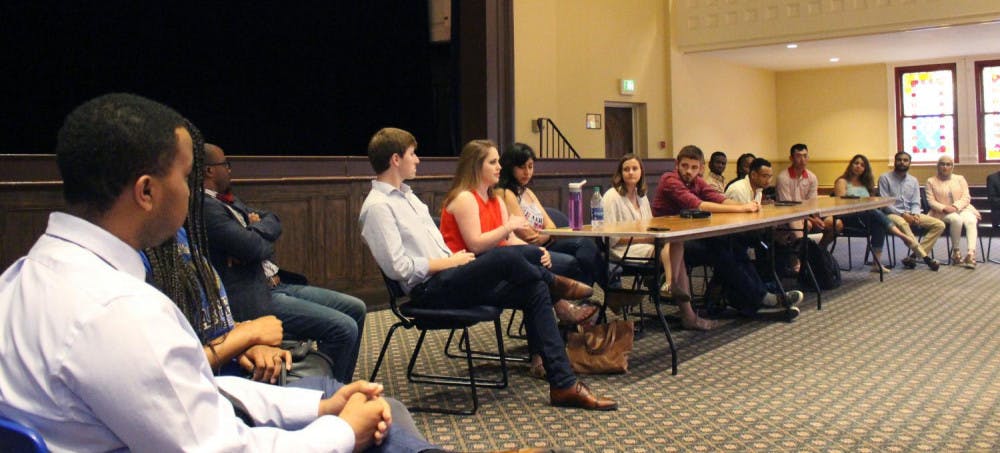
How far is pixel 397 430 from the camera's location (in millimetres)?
1617

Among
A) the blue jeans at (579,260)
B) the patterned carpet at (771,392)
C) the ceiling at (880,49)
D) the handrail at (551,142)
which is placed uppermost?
the ceiling at (880,49)

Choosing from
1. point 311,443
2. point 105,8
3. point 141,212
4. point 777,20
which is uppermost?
point 777,20

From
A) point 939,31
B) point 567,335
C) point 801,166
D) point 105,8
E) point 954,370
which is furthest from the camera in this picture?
point 939,31

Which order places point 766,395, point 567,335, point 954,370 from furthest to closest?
point 567,335 → point 954,370 → point 766,395

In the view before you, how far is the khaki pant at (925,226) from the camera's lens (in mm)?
8555

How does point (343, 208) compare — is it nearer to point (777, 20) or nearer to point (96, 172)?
point (96, 172)

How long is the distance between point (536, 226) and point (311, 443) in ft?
12.1

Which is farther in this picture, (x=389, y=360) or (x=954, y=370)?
(x=389, y=360)

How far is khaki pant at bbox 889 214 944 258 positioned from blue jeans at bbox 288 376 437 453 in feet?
25.8

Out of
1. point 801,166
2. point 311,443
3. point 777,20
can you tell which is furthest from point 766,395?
point 777,20

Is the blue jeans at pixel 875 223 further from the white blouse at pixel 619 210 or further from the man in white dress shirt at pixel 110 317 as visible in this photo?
the man in white dress shirt at pixel 110 317

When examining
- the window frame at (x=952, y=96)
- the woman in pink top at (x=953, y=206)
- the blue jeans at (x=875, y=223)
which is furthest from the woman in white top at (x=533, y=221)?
the window frame at (x=952, y=96)

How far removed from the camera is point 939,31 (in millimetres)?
11438

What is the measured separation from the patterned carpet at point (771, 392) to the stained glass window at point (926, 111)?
32.3 feet
